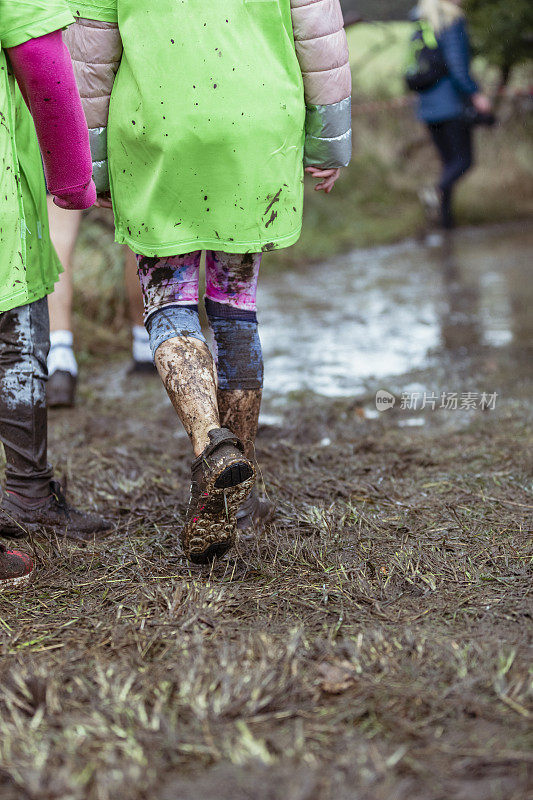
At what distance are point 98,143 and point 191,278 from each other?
1.36ft

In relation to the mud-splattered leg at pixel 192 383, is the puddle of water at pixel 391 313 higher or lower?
lower

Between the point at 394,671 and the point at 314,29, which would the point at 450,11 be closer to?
the point at 314,29

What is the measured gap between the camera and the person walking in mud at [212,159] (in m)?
1.94

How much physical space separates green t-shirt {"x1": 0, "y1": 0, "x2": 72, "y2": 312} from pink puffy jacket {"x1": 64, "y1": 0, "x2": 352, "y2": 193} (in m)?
0.16

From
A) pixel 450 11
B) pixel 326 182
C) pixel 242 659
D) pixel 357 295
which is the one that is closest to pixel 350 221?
pixel 450 11

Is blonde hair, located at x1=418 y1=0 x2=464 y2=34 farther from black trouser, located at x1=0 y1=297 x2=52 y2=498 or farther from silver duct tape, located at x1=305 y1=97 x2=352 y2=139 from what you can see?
black trouser, located at x1=0 y1=297 x2=52 y2=498

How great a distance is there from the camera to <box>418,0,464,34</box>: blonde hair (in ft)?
22.1

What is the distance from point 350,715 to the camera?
1.41m

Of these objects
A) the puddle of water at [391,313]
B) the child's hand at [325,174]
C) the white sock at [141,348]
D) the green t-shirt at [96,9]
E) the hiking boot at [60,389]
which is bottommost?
the puddle of water at [391,313]

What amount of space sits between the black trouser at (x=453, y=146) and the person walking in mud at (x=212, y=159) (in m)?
5.55

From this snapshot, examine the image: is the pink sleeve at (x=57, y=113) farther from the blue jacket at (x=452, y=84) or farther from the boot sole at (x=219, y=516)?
the blue jacket at (x=452, y=84)

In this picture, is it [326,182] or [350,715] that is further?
[326,182]

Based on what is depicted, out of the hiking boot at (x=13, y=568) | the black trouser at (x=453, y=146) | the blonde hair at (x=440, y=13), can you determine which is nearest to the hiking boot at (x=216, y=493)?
the hiking boot at (x=13, y=568)

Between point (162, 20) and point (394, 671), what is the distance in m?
1.52
